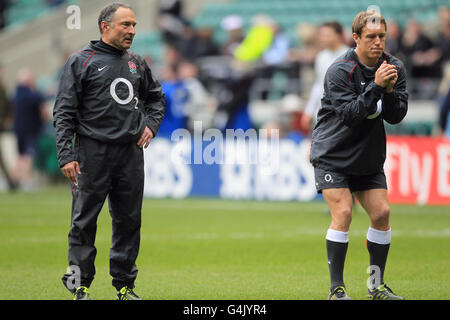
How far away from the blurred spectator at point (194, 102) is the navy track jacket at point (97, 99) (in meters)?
12.2

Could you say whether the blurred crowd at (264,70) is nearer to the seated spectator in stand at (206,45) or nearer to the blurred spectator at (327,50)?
the seated spectator in stand at (206,45)

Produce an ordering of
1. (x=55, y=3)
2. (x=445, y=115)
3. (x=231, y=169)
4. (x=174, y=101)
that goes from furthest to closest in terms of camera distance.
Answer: (x=55, y=3)
(x=174, y=101)
(x=231, y=169)
(x=445, y=115)

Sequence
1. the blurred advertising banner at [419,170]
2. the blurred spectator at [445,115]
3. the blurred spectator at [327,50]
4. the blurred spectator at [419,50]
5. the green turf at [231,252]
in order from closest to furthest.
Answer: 1. the green turf at [231,252]
2. the blurred spectator at [327,50]
3. the blurred advertising banner at [419,170]
4. the blurred spectator at [445,115]
5. the blurred spectator at [419,50]

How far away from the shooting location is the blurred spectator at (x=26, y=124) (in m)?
20.9

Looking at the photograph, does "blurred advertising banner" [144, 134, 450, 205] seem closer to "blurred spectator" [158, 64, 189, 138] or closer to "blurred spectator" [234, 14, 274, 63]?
"blurred spectator" [158, 64, 189, 138]

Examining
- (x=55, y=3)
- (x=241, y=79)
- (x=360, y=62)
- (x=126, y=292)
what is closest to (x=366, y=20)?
(x=360, y=62)

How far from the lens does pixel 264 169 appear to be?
16625 mm

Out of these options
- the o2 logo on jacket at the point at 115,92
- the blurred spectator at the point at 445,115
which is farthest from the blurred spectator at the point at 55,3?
the o2 logo on jacket at the point at 115,92

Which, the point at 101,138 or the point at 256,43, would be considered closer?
the point at 101,138

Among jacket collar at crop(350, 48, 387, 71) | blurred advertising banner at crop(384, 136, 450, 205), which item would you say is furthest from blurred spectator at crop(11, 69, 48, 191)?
jacket collar at crop(350, 48, 387, 71)

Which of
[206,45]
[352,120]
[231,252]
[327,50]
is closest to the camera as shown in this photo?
[352,120]

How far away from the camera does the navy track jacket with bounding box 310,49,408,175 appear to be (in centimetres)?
662

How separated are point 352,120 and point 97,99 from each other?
1.88 meters

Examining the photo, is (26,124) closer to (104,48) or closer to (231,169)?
(231,169)
